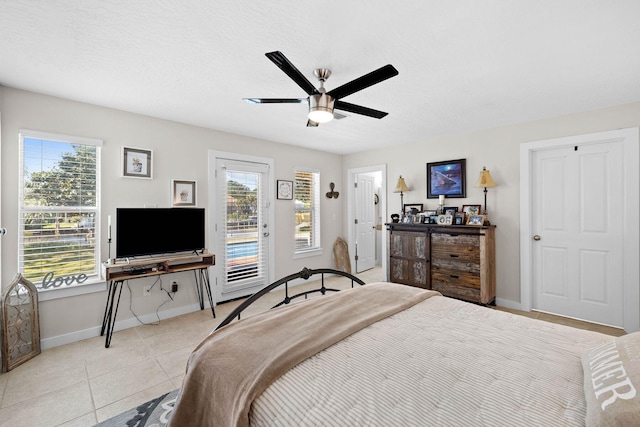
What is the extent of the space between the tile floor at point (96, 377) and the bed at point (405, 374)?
1247 mm

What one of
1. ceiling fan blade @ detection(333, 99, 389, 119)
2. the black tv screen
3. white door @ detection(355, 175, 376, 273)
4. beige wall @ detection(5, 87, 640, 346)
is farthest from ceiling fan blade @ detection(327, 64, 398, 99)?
white door @ detection(355, 175, 376, 273)

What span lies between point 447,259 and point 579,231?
1473 millimetres

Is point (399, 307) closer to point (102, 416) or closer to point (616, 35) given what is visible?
point (102, 416)

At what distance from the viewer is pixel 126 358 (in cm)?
259

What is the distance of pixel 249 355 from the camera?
1.25 metres

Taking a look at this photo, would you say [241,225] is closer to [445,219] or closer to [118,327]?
[118,327]

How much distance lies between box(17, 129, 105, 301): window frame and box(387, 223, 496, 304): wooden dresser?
375 cm

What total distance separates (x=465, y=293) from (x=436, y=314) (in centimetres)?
231

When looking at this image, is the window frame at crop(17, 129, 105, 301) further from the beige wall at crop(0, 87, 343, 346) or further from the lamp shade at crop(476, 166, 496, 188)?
the lamp shade at crop(476, 166, 496, 188)

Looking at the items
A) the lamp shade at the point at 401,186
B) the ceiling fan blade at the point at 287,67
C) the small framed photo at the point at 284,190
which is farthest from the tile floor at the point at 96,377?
the lamp shade at the point at 401,186

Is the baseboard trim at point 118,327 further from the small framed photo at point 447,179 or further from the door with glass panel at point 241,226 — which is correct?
the small framed photo at point 447,179

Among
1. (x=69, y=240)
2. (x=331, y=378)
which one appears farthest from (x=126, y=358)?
(x=331, y=378)

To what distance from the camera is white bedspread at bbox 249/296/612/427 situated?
3.01ft

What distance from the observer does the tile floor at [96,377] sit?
76.0 inches
